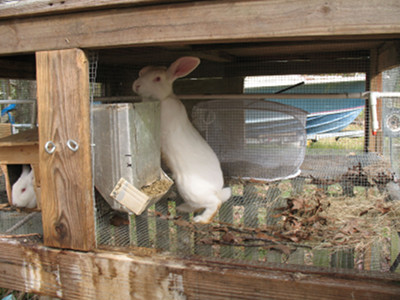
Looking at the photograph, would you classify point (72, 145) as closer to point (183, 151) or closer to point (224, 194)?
point (183, 151)

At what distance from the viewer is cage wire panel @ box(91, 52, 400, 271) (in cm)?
192

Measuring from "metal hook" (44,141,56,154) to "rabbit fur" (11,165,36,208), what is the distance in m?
1.38

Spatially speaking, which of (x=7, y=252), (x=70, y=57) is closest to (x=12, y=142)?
(x=7, y=252)

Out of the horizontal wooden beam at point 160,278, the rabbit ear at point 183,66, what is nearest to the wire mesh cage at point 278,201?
the horizontal wooden beam at point 160,278

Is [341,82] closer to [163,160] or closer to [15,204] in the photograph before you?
[163,160]

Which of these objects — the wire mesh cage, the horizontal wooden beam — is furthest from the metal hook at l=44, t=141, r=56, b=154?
the horizontal wooden beam

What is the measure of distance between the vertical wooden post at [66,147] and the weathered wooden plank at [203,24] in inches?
3.7

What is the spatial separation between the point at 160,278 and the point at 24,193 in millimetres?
1783

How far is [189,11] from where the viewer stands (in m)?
1.42

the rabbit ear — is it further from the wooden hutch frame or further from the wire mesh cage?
the wooden hutch frame

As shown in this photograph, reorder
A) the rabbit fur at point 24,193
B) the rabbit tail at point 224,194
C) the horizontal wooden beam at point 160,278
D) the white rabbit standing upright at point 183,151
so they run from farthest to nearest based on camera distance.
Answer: the rabbit fur at point 24,193 < the rabbit tail at point 224,194 < the white rabbit standing upright at point 183,151 < the horizontal wooden beam at point 160,278

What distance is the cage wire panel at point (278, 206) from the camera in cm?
192

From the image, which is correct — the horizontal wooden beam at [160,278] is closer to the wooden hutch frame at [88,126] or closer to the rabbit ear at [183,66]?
the wooden hutch frame at [88,126]

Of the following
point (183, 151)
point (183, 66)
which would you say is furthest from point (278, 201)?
point (183, 66)
